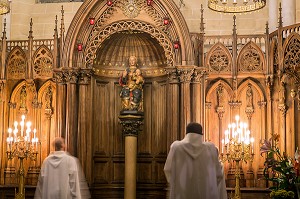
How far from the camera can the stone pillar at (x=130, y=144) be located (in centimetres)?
1619

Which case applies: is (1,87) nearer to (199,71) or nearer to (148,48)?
(148,48)

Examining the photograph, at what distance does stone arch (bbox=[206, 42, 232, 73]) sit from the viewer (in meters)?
16.4

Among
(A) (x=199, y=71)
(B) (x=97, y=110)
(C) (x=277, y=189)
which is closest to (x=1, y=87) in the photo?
(B) (x=97, y=110)

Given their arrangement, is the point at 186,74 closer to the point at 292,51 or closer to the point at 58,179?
the point at 292,51

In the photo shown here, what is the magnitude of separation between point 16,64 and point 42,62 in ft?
2.43

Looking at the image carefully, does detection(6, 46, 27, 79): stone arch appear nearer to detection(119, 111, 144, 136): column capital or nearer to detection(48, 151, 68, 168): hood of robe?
detection(119, 111, 144, 136): column capital

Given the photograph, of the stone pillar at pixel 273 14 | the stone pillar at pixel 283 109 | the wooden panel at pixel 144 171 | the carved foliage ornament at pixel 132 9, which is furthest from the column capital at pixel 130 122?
the stone pillar at pixel 273 14

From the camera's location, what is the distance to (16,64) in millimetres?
17188

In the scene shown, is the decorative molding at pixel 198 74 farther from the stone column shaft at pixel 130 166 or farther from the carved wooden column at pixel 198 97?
the stone column shaft at pixel 130 166

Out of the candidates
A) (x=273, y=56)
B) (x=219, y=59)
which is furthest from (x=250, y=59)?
(x=219, y=59)

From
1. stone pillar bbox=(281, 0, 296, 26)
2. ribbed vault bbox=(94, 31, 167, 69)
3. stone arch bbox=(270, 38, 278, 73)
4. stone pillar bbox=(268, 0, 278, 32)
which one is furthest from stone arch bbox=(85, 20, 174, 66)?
stone pillar bbox=(281, 0, 296, 26)

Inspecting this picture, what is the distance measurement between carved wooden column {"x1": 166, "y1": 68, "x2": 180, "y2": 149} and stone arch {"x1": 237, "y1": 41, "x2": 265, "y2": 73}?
1720 millimetres

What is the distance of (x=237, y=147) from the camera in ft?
48.9

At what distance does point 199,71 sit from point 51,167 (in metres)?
6.65
